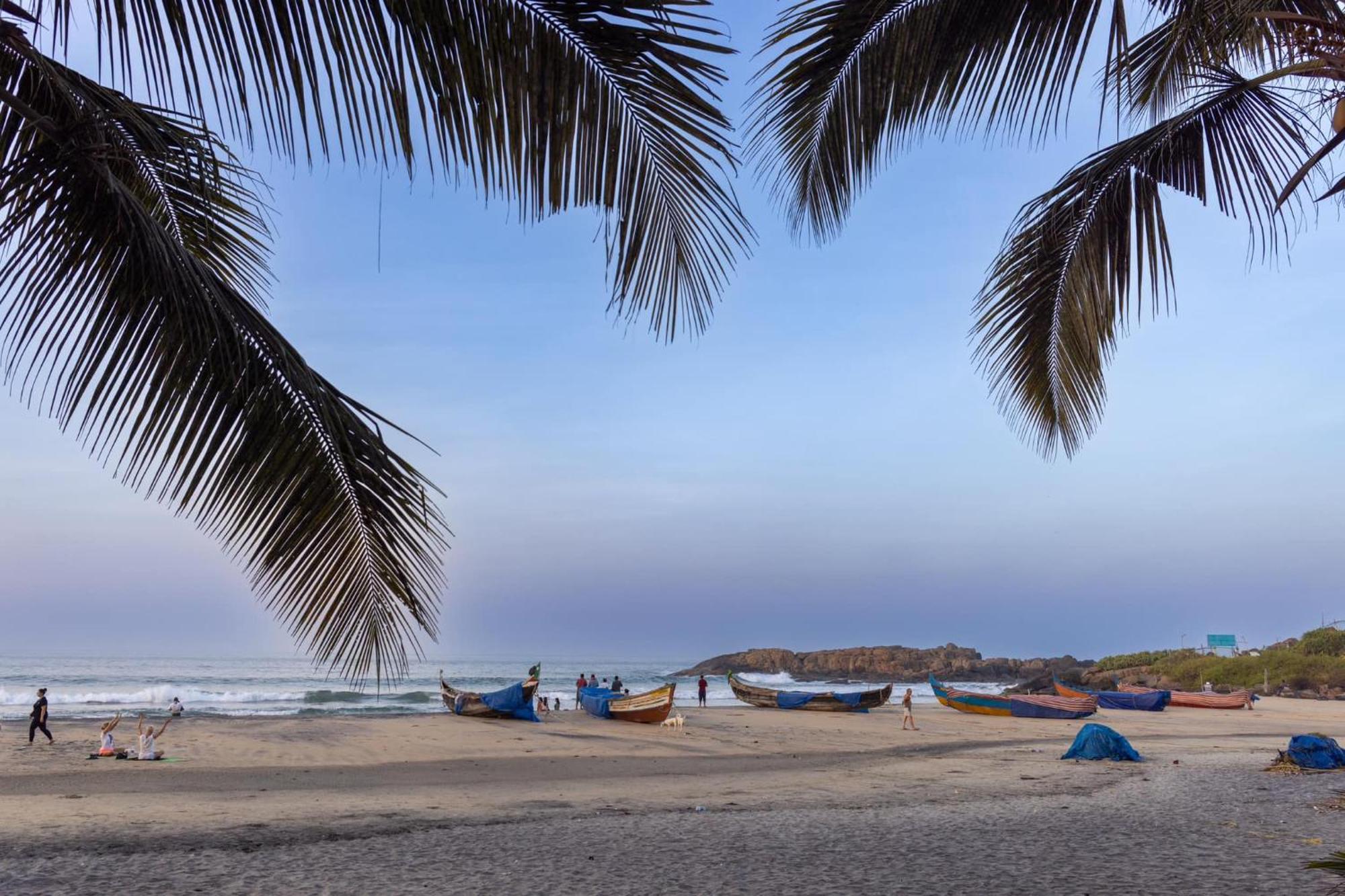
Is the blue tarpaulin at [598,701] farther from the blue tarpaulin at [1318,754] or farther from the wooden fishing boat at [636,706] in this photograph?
the blue tarpaulin at [1318,754]

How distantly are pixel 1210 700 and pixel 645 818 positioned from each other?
98.1ft

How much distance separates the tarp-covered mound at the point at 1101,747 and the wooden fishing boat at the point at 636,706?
997 centimetres

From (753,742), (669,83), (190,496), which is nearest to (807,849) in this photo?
(190,496)

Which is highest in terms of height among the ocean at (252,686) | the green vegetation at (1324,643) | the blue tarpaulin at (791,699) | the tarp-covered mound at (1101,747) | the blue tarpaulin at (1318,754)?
the green vegetation at (1324,643)

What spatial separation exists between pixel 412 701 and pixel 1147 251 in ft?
119

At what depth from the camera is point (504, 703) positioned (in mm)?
25156

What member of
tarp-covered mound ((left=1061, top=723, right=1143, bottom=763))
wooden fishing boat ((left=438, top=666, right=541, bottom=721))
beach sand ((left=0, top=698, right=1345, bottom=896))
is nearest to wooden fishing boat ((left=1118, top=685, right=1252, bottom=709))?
beach sand ((left=0, top=698, right=1345, bottom=896))

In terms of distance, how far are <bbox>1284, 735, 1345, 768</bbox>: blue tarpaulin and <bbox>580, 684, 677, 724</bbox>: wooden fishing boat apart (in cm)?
1370

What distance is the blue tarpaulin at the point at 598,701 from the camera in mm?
25922

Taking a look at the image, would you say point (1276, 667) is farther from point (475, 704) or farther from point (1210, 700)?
point (475, 704)

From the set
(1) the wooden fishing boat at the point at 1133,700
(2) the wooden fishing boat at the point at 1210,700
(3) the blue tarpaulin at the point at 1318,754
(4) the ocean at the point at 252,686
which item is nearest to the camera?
(3) the blue tarpaulin at the point at 1318,754

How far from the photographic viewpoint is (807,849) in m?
7.76

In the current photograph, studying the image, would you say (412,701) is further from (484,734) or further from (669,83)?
(669,83)

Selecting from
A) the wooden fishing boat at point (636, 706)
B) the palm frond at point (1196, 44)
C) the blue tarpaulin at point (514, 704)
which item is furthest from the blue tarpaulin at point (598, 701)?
the palm frond at point (1196, 44)
